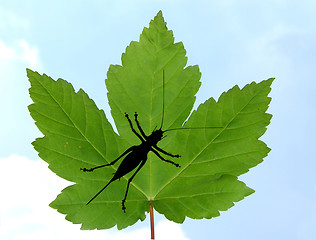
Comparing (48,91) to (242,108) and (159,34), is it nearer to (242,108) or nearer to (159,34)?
(159,34)

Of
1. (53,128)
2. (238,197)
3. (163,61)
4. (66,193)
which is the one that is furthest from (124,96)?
(238,197)

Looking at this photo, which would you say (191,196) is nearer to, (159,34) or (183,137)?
(183,137)

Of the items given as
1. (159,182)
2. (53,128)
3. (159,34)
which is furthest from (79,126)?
(159,34)

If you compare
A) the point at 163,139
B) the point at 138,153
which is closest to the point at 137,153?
the point at 138,153

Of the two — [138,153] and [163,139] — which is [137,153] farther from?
[163,139]

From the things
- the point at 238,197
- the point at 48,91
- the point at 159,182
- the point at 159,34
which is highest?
the point at 159,34

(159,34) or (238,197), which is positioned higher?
(159,34)
